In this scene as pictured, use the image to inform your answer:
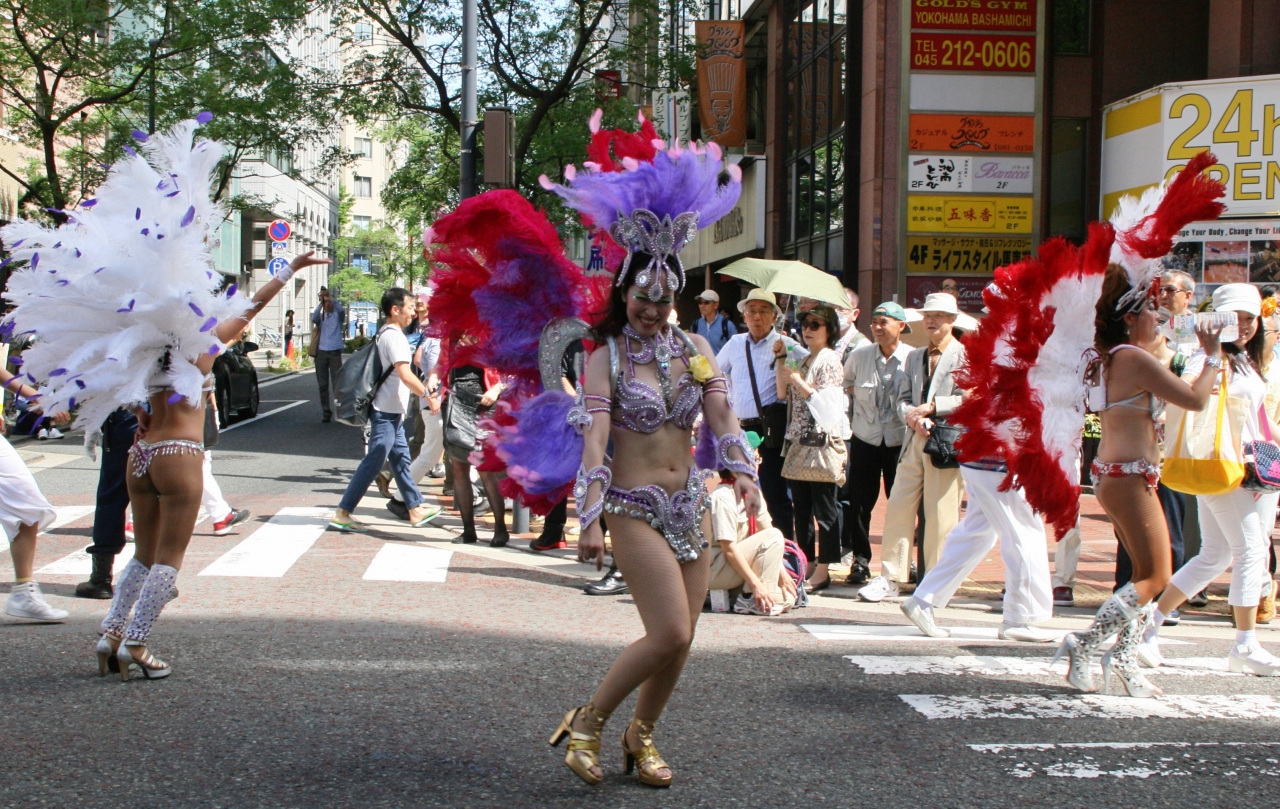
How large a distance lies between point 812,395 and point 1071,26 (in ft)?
43.5

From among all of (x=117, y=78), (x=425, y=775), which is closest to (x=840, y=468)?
(x=425, y=775)

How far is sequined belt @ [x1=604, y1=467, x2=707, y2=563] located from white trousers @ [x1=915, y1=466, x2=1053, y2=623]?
2.87 meters

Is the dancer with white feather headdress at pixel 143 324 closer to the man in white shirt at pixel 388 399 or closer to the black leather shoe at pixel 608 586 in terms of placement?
the black leather shoe at pixel 608 586

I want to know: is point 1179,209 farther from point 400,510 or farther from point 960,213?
point 960,213

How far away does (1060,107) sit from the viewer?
61.9 ft

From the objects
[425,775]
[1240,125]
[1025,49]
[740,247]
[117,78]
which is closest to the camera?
[425,775]

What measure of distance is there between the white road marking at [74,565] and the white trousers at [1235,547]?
6597 mm

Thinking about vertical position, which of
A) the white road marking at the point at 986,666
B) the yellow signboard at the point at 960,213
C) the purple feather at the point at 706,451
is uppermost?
the yellow signboard at the point at 960,213

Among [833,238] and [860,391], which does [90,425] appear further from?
[833,238]

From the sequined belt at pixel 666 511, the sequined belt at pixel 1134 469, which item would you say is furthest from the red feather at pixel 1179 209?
the sequined belt at pixel 666 511

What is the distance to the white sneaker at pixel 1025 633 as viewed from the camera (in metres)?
6.67

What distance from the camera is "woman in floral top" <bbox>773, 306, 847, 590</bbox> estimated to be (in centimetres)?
823

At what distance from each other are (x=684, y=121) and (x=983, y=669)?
22503 mm

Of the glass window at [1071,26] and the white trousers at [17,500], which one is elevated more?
the glass window at [1071,26]
